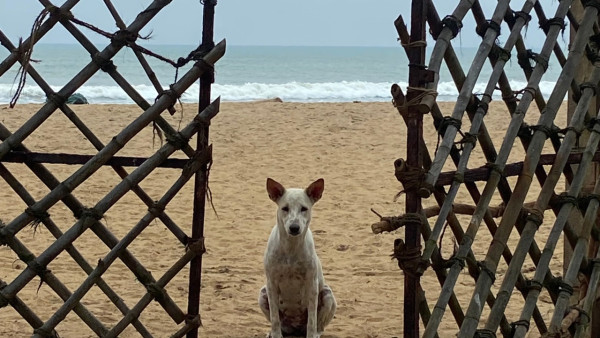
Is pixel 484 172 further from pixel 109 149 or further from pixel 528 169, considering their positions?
pixel 109 149

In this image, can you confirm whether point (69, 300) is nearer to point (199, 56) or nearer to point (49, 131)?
point (199, 56)

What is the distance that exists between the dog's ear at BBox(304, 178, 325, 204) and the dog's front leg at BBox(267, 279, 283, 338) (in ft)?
1.88

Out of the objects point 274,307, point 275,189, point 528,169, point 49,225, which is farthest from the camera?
point 274,307

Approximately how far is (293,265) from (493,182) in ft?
5.38

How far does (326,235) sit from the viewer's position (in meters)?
8.37

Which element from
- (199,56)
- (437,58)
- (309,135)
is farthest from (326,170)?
(437,58)

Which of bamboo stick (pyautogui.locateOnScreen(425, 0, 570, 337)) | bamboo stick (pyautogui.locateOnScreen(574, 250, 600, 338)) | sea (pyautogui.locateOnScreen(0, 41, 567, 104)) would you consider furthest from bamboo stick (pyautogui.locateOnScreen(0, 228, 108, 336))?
sea (pyautogui.locateOnScreen(0, 41, 567, 104))

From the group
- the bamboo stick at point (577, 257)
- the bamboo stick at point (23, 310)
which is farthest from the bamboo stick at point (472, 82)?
the bamboo stick at point (23, 310)

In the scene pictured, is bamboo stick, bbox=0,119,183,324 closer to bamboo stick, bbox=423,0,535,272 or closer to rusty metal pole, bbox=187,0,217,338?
rusty metal pole, bbox=187,0,217,338

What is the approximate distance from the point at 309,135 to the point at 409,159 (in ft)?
34.1

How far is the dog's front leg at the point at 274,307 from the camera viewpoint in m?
5.07

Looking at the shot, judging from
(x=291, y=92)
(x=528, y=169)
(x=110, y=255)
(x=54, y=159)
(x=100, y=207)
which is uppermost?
(x=291, y=92)

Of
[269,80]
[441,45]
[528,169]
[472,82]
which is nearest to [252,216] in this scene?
[528,169]

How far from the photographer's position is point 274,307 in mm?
5098
